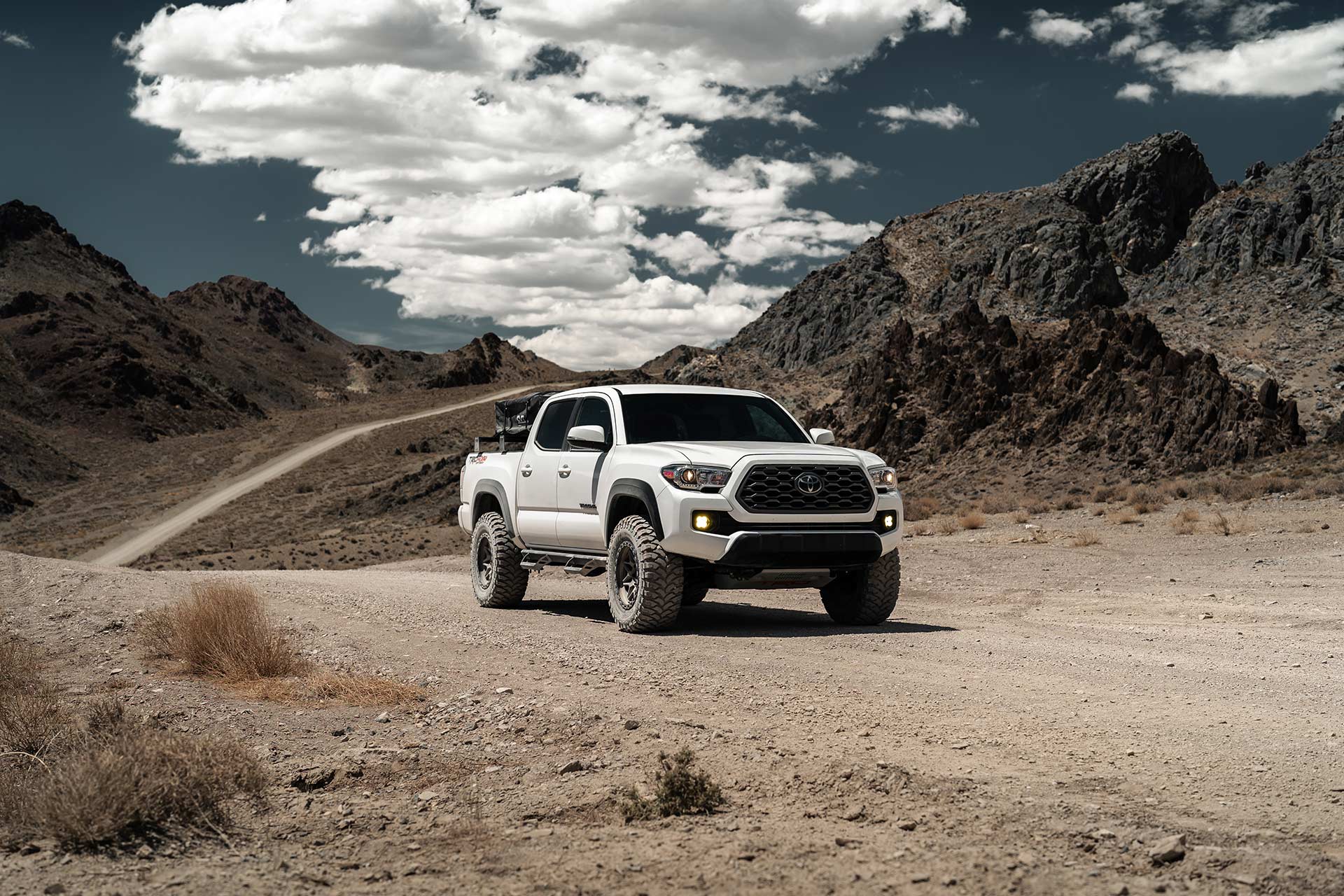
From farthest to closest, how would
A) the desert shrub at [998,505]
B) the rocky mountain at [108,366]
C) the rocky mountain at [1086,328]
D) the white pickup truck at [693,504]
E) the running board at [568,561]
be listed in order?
1. the rocky mountain at [108,366]
2. the rocky mountain at [1086,328]
3. the desert shrub at [998,505]
4. the running board at [568,561]
5. the white pickup truck at [693,504]

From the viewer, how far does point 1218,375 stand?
125 ft

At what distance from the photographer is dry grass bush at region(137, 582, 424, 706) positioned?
807cm

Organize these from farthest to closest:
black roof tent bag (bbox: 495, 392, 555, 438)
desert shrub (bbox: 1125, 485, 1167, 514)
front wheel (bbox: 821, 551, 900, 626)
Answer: desert shrub (bbox: 1125, 485, 1167, 514) → black roof tent bag (bbox: 495, 392, 555, 438) → front wheel (bbox: 821, 551, 900, 626)

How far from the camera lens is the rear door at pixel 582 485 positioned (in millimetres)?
11492

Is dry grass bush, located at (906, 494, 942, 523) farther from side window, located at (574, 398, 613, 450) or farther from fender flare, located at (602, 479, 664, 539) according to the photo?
fender flare, located at (602, 479, 664, 539)

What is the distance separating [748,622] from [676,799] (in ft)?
22.3

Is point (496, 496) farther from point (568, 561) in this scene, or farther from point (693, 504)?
point (693, 504)

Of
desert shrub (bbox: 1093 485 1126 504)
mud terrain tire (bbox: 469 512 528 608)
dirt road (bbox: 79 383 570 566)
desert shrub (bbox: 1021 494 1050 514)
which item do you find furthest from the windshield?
dirt road (bbox: 79 383 570 566)

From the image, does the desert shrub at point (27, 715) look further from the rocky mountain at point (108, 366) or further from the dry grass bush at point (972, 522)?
the rocky mountain at point (108, 366)

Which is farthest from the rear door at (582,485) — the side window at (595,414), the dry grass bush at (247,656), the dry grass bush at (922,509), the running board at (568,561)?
the dry grass bush at (922,509)

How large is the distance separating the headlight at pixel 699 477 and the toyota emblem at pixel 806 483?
0.61m

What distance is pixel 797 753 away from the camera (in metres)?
5.96

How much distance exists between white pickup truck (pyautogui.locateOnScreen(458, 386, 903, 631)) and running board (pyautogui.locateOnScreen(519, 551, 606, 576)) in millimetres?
21

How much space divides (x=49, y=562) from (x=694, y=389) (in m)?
11.7
